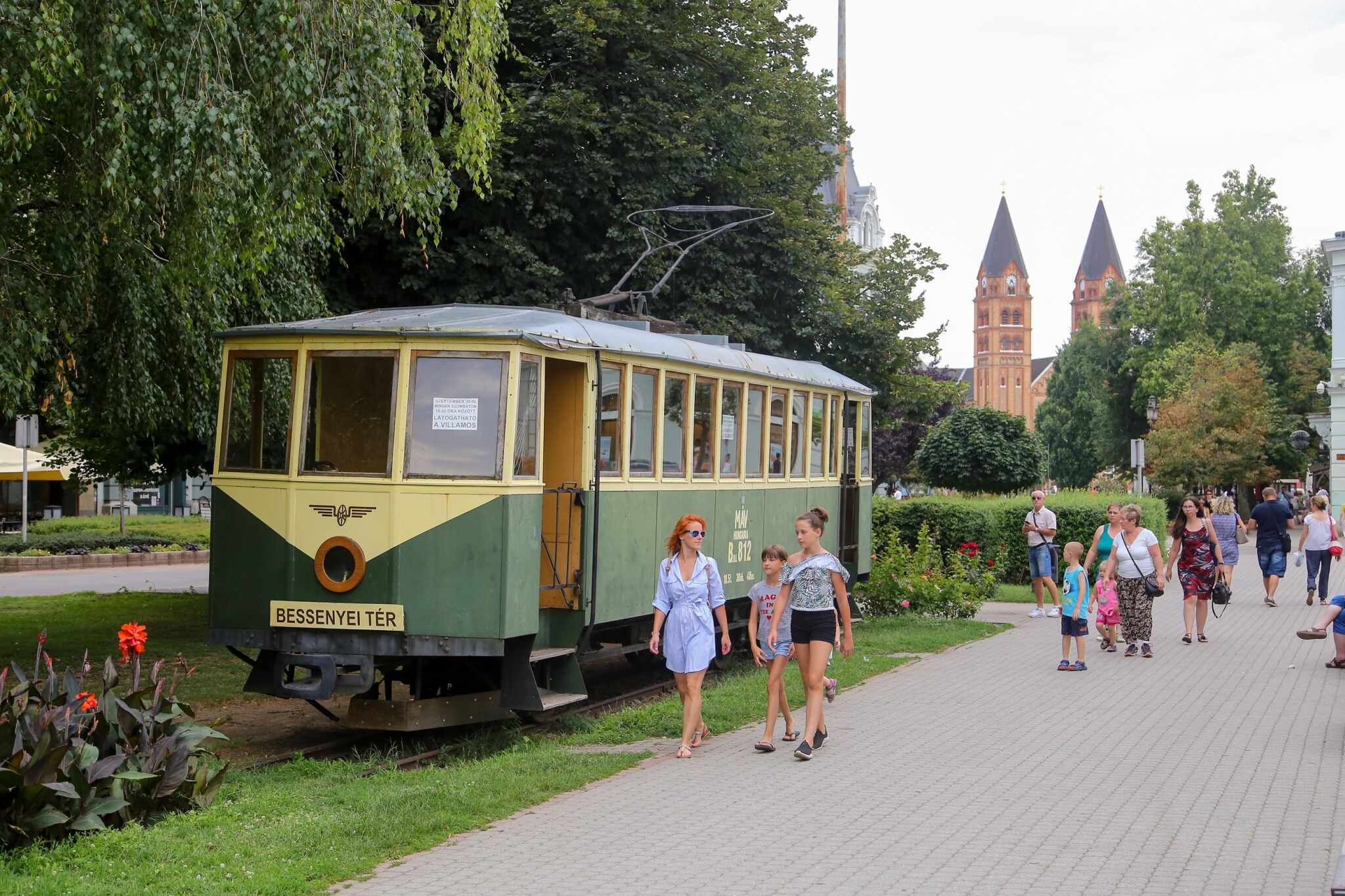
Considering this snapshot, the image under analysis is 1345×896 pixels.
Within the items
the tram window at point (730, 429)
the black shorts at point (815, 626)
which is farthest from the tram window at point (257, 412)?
Answer: the tram window at point (730, 429)

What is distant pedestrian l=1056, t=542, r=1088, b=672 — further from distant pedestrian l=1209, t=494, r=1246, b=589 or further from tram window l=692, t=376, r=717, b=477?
distant pedestrian l=1209, t=494, r=1246, b=589

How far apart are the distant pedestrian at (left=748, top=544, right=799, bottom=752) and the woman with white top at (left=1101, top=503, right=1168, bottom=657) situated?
6.34m

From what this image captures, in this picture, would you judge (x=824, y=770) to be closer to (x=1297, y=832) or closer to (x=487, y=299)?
(x=1297, y=832)

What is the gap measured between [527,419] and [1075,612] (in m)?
7.25

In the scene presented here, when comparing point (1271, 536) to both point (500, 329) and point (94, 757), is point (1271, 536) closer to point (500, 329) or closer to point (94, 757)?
point (500, 329)

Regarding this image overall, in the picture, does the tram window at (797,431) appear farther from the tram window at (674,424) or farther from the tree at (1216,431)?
the tree at (1216,431)

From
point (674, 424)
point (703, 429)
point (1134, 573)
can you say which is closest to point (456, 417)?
point (674, 424)

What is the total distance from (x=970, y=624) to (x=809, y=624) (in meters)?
10.2

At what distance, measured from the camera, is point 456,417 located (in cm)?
1052

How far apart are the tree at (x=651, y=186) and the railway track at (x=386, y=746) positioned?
9.36 m

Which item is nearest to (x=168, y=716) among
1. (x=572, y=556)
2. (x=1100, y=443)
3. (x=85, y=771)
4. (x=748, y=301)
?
(x=85, y=771)

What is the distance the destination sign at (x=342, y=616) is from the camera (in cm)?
1025

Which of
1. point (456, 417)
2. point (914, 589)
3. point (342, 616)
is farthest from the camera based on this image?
point (914, 589)

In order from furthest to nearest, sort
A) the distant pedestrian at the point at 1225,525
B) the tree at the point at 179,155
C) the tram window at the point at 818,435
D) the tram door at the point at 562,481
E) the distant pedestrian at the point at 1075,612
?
the distant pedestrian at the point at 1225,525
the tram window at the point at 818,435
the distant pedestrian at the point at 1075,612
the tram door at the point at 562,481
the tree at the point at 179,155
